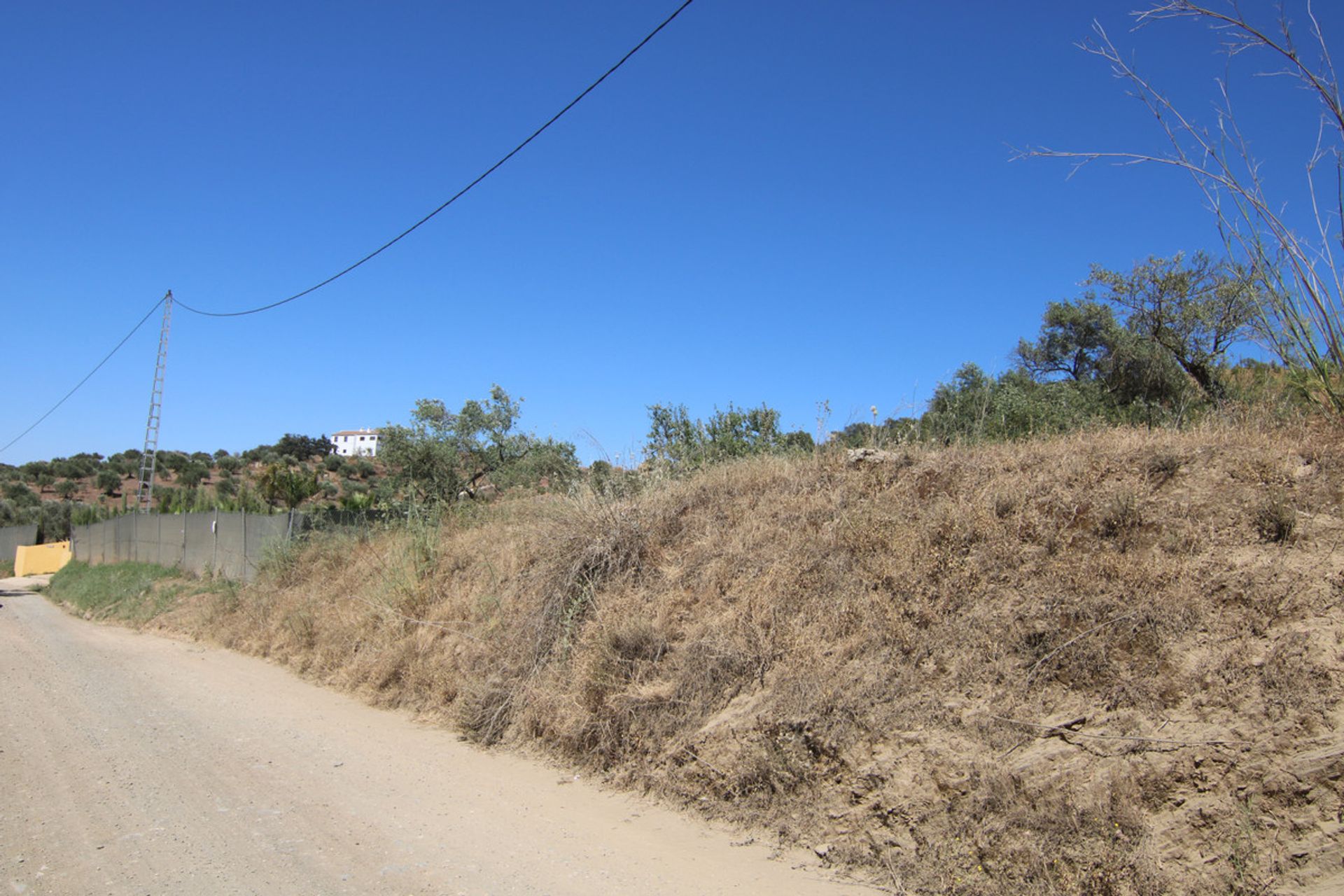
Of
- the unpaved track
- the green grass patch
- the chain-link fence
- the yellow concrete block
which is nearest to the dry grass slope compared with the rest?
the unpaved track

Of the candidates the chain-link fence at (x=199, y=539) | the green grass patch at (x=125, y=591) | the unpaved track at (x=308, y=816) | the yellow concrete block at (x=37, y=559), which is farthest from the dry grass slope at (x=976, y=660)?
the yellow concrete block at (x=37, y=559)

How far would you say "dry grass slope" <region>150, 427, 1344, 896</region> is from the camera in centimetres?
444

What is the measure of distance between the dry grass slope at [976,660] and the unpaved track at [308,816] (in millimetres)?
524

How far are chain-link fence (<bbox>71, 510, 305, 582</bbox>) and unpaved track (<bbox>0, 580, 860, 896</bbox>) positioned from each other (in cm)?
821

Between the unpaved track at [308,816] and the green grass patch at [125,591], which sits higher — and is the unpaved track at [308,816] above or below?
below

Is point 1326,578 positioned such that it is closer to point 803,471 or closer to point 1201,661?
point 1201,661

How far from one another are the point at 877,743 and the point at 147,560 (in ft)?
88.1

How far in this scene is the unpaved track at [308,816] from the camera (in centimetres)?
492

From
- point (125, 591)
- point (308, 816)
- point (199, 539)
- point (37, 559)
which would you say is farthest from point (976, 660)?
point (37, 559)

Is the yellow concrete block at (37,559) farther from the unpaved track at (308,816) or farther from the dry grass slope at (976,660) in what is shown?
the dry grass slope at (976,660)

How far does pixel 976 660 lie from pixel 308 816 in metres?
4.79

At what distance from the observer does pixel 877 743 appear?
5.52m

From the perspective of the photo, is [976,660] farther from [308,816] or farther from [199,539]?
[199,539]

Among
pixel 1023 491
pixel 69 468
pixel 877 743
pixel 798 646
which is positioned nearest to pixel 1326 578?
pixel 1023 491
